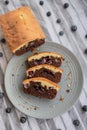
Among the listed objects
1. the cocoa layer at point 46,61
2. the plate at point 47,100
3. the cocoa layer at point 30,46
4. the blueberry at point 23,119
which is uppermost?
the cocoa layer at point 30,46

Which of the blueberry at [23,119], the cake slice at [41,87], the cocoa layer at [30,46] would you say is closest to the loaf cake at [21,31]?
the cocoa layer at [30,46]

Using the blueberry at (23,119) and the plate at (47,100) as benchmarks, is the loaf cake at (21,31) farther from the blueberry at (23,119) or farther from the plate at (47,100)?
the blueberry at (23,119)

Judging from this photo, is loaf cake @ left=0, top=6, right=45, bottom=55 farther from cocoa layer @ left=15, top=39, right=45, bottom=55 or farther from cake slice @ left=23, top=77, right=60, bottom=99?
cake slice @ left=23, top=77, right=60, bottom=99

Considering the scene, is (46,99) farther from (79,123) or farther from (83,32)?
(83,32)

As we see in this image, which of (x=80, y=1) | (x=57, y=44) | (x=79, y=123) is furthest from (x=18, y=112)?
(x=80, y=1)

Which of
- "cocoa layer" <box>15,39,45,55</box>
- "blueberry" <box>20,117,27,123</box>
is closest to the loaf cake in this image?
"cocoa layer" <box>15,39,45,55</box>

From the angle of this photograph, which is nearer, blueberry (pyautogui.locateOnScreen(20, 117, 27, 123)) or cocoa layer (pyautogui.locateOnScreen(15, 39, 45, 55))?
blueberry (pyautogui.locateOnScreen(20, 117, 27, 123))
